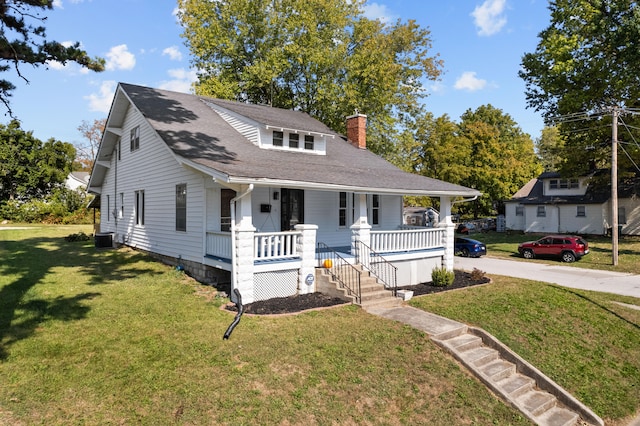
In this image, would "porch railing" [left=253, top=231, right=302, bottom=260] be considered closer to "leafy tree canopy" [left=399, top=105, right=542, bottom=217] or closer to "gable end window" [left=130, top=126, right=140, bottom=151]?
"gable end window" [left=130, top=126, right=140, bottom=151]

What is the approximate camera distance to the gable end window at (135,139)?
17312 millimetres

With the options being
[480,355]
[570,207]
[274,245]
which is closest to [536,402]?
[480,355]

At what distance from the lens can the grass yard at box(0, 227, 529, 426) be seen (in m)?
6.12

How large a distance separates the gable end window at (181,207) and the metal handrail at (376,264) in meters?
5.96

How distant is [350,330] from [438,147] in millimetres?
35527

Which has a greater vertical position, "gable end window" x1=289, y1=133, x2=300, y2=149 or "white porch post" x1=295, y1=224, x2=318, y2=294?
"gable end window" x1=289, y1=133, x2=300, y2=149

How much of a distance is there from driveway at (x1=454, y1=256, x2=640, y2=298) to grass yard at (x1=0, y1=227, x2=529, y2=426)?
11.4 meters

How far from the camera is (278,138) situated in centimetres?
1590

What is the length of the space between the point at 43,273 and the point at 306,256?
830cm

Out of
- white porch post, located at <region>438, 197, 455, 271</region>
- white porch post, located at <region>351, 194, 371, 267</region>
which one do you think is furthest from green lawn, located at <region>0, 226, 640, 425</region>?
white porch post, located at <region>438, 197, 455, 271</region>

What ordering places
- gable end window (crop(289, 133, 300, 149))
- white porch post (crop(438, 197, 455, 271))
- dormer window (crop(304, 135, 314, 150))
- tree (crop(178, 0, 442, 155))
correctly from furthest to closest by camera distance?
tree (crop(178, 0, 442, 155)) → dormer window (crop(304, 135, 314, 150)) → white porch post (crop(438, 197, 455, 271)) → gable end window (crop(289, 133, 300, 149))

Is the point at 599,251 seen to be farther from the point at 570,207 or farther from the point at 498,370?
the point at 498,370

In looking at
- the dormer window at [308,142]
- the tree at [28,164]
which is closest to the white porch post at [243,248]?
the dormer window at [308,142]

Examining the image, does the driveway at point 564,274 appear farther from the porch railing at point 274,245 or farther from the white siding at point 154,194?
the white siding at point 154,194
